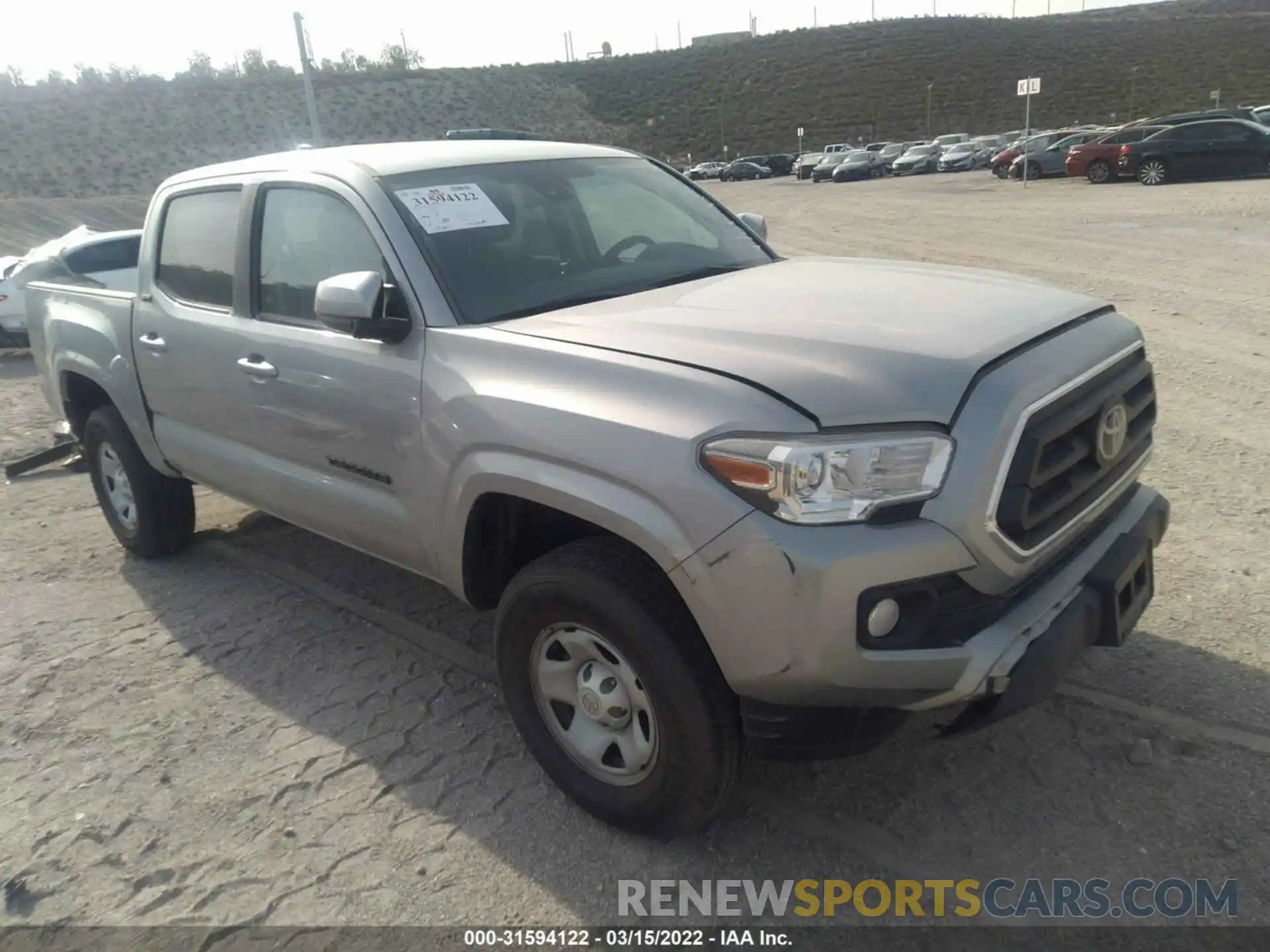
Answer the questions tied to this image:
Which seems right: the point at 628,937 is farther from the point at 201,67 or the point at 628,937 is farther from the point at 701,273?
the point at 201,67

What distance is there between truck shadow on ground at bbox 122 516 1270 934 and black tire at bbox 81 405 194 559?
1.68 meters

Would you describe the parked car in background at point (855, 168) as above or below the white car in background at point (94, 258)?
below

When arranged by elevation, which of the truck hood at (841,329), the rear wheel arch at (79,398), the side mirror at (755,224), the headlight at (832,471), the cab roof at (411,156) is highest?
the cab roof at (411,156)

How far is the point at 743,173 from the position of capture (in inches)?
1922

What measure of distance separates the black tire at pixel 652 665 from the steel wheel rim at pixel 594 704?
4 cm

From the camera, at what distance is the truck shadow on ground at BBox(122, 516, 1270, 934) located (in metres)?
2.63

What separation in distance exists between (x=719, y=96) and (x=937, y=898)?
7614 centimetres

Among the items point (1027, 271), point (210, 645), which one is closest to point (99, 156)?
point (1027, 271)

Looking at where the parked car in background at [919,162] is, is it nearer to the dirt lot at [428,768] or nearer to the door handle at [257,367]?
the dirt lot at [428,768]

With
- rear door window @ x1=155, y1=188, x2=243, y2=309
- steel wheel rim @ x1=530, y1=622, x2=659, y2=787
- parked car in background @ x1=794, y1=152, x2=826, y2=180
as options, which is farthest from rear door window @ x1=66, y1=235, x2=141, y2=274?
parked car in background @ x1=794, y1=152, x2=826, y2=180

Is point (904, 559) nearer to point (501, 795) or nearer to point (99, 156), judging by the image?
point (501, 795)

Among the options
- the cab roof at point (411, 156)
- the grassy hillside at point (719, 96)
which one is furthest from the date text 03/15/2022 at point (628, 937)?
the grassy hillside at point (719, 96)

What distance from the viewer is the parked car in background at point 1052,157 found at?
29.4 m

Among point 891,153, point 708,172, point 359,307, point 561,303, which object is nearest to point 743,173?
point 708,172
